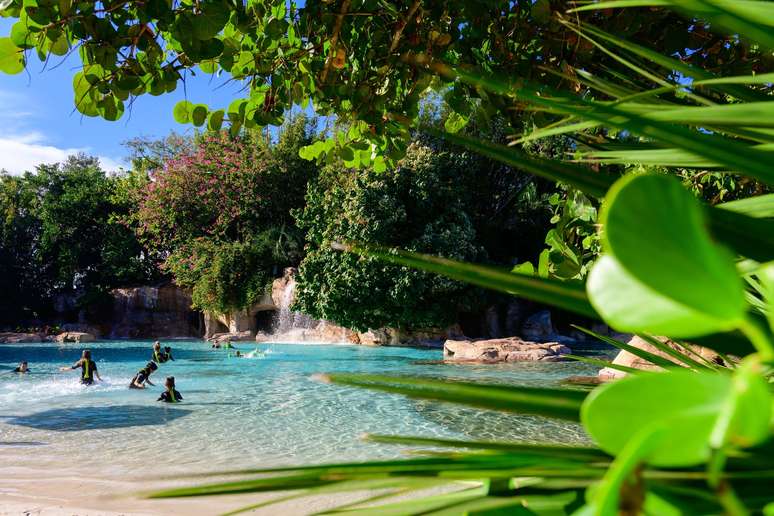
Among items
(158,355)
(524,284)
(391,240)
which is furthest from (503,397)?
(391,240)

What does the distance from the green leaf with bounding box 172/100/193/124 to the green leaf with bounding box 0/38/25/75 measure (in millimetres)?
649

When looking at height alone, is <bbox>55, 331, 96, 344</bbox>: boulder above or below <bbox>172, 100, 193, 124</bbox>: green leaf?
below

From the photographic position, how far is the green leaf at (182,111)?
2.44 m

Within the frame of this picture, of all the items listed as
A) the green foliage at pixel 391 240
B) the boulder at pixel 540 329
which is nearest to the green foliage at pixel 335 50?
the green foliage at pixel 391 240

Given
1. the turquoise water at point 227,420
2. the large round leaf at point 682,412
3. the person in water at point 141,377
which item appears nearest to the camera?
the large round leaf at point 682,412

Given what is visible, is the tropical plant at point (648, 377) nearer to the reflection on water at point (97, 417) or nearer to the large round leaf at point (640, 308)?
the large round leaf at point (640, 308)

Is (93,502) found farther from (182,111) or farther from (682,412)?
(682,412)

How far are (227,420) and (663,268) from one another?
9.19 meters

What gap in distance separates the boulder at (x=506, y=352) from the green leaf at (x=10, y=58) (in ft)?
44.3

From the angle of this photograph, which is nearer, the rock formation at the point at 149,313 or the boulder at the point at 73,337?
the boulder at the point at 73,337

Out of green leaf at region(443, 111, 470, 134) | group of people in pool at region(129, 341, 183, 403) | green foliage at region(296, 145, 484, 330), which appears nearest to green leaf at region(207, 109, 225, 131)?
green leaf at region(443, 111, 470, 134)

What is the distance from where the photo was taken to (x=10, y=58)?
182cm

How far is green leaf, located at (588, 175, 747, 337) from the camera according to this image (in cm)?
17

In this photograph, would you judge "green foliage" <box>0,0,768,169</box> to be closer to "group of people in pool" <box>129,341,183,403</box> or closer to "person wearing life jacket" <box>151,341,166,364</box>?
"group of people in pool" <box>129,341,183,403</box>
